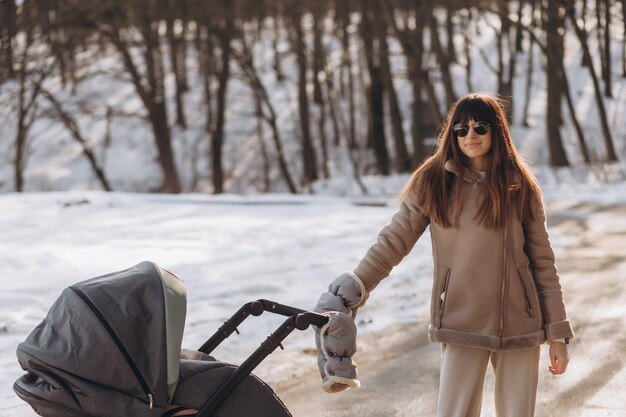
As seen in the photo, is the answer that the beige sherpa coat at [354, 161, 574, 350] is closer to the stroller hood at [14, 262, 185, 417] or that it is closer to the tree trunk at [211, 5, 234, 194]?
the stroller hood at [14, 262, 185, 417]

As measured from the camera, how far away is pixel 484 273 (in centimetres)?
463

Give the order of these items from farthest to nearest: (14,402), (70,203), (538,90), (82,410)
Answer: (538,90) → (70,203) → (14,402) → (82,410)

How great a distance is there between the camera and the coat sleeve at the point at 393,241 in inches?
189

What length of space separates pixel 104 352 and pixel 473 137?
1.79 m

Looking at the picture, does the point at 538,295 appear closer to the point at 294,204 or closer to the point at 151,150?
the point at 294,204

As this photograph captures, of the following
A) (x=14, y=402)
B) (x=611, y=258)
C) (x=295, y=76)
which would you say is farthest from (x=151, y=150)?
(x=14, y=402)

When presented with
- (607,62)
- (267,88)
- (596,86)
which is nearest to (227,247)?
(596,86)

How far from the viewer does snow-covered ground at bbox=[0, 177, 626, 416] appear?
384 inches

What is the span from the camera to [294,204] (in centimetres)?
2206

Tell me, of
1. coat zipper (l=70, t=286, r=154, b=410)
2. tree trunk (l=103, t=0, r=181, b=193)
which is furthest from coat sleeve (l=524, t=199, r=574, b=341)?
tree trunk (l=103, t=0, r=181, b=193)

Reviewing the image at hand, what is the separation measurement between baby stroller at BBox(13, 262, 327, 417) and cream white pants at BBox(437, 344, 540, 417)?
0.67 m

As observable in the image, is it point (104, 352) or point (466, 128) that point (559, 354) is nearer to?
point (466, 128)

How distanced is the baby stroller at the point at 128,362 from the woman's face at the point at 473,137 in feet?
3.23

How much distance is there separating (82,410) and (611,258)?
34.2 ft
